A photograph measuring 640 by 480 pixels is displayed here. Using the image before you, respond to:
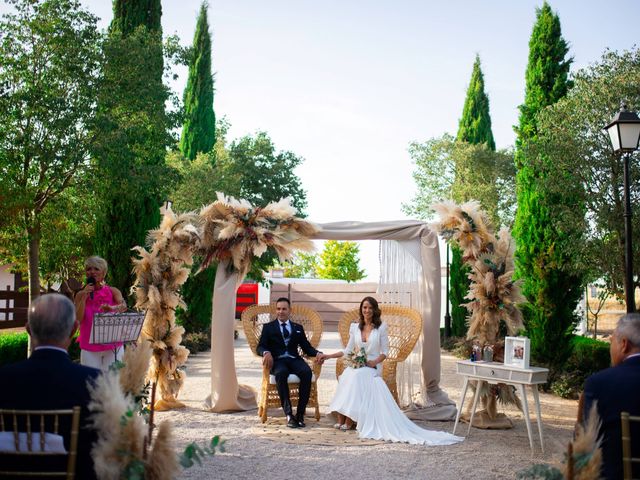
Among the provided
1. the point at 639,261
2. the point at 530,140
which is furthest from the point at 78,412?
the point at 530,140

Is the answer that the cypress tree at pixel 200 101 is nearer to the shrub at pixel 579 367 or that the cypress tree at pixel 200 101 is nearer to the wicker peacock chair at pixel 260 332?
the wicker peacock chair at pixel 260 332

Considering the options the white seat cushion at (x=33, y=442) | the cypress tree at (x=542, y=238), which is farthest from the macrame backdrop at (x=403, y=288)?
the white seat cushion at (x=33, y=442)

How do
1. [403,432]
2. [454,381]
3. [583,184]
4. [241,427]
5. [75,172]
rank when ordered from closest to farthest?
[403,432] < [241,427] < [75,172] < [583,184] < [454,381]

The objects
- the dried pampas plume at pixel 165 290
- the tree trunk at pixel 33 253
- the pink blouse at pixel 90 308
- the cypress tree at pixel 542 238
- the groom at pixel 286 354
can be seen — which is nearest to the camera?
the pink blouse at pixel 90 308

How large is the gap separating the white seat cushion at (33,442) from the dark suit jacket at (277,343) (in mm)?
5795

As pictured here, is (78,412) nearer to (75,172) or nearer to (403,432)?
(403,432)

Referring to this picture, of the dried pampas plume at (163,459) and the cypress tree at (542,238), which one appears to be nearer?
the dried pampas plume at (163,459)

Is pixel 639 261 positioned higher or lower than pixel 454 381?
higher

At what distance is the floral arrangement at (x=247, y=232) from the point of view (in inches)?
331

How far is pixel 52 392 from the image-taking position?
103 inches

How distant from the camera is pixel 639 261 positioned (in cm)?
1021

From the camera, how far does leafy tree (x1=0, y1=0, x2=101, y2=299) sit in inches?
365

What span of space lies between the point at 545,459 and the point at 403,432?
149 centimetres

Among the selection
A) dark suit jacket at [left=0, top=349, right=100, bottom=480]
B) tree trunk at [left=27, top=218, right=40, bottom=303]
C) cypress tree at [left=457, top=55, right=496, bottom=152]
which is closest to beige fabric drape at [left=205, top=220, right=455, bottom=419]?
tree trunk at [left=27, top=218, right=40, bottom=303]
